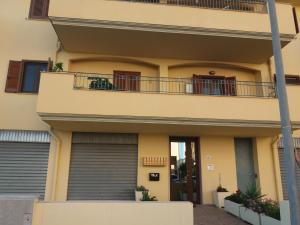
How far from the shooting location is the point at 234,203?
33.7ft

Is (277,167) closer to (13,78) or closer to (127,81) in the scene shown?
(127,81)

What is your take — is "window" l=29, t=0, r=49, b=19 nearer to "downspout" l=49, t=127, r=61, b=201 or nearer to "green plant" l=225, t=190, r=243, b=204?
"downspout" l=49, t=127, r=61, b=201

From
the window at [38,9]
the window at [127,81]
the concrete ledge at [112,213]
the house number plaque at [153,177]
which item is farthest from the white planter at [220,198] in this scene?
the window at [38,9]

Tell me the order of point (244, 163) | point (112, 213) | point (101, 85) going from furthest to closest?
point (244, 163)
point (101, 85)
point (112, 213)

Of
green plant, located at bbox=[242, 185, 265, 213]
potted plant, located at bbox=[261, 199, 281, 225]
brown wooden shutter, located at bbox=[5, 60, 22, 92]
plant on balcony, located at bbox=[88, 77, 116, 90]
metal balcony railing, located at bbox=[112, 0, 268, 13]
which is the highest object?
metal balcony railing, located at bbox=[112, 0, 268, 13]

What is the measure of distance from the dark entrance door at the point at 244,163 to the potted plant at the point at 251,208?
8.65 ft

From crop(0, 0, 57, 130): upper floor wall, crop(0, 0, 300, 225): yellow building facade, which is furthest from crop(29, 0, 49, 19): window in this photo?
crop(0, 0, 57, 130): upper floor wall

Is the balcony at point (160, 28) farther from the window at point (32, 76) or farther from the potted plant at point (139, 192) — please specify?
the potted plant at point (139, 192)

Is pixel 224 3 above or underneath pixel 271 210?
above

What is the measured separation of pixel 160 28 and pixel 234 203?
707 centimetres

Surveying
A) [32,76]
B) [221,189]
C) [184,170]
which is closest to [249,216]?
[221,189]

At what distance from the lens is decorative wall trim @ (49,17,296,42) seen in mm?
10586

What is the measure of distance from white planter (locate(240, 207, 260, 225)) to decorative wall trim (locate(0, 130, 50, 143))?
790 centimetres

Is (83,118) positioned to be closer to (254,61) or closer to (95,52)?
(95,52)
